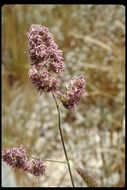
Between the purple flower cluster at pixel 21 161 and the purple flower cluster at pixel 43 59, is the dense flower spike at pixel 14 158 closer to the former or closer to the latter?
the purple flower cluster at pixel 21 161

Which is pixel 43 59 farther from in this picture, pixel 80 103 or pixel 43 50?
pixel 80 103

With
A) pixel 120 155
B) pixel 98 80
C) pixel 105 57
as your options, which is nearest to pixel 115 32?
pixel 105 57

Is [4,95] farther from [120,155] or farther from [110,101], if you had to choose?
[120,155]

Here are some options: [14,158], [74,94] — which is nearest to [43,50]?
[74,94]

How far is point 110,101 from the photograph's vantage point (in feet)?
15.5

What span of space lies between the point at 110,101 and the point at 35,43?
3.63 metres

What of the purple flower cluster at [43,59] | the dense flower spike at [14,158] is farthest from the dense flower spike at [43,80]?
the dense flower spike at [14,158]

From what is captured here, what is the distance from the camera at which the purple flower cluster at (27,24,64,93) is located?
1.16 metres

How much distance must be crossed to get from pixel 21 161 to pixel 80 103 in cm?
255

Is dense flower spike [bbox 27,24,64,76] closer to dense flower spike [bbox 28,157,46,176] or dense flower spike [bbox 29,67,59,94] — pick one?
dense flower spike [bbox 29,67,59,94]

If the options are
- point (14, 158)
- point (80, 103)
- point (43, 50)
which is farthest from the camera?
point (80, 103)

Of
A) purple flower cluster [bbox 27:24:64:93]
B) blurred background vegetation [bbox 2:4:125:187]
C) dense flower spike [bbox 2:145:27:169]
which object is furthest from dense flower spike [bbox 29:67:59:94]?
blurred background vegetation [bbox 2:4:125:187]

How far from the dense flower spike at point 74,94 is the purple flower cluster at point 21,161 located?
208 mm

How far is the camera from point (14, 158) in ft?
4.17
